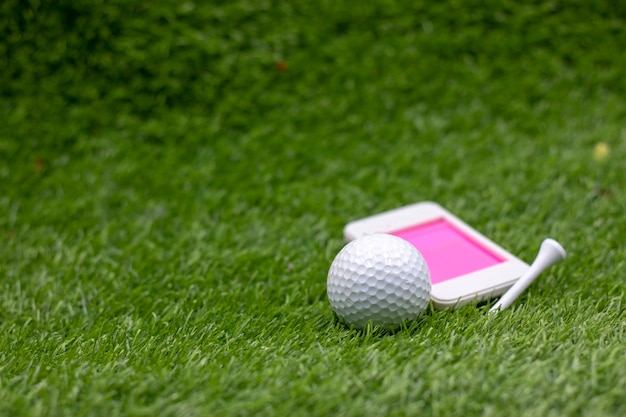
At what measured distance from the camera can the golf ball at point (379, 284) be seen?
188 centimetres

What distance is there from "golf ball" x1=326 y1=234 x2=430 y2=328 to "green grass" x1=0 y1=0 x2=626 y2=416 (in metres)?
0.06

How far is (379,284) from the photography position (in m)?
1.88

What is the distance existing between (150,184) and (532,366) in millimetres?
1880

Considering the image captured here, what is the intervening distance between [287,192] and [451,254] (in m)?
0.89

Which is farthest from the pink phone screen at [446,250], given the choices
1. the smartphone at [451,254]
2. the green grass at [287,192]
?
the green grass at [287,192]

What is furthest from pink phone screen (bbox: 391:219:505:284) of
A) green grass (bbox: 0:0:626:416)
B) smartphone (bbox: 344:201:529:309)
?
green grass (bbox: 0:0:626:416)

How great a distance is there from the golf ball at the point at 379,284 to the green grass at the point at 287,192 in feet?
0.20

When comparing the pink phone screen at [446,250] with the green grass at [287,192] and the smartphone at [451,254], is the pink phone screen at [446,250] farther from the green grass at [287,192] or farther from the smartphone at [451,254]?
the green grass at [287,192]

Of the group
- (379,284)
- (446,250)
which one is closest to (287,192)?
(446,250)

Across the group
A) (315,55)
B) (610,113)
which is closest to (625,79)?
(610,113)

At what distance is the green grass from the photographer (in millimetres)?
1634

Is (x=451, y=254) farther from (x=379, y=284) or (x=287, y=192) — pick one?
(x=287, y=192)

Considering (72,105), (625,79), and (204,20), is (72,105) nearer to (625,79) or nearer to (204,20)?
(204,20)

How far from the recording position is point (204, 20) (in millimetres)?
3328
